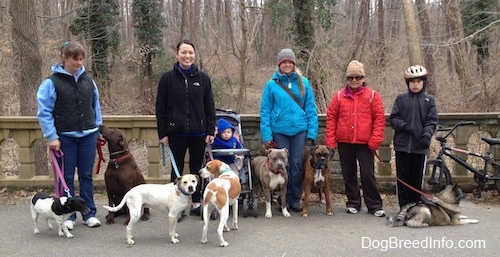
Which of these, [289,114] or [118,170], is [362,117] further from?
[118,170]

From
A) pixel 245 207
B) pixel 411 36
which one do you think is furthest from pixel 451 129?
pixel 411 36

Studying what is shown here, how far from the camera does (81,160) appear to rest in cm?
574

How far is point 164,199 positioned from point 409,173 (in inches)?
127

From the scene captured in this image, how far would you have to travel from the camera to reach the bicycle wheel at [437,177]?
6840 millimetres

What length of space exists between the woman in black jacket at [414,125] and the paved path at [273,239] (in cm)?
80

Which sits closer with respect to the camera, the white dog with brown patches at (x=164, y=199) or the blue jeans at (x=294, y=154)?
the white dog with brown patches at (x=164, y=199)

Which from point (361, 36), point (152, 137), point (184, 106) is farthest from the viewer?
point (361, 36)

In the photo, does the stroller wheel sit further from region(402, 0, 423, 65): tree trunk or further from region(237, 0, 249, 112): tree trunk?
region(237, 0, 249, 112): tree trunk

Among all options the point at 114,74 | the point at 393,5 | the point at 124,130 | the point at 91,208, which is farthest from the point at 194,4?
the point at 91,208

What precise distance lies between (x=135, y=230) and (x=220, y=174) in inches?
48.0

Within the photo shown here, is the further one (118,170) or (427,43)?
(427,43)

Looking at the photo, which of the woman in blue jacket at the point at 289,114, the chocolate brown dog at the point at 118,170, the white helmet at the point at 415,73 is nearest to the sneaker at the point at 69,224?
the chocolate brown dog at the point at 118,170

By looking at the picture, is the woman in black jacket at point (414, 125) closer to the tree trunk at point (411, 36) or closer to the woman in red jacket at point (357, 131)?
the woman in red jacket at point (357, 131)

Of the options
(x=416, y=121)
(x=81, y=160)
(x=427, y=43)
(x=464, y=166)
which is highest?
(x=427, y=43)
